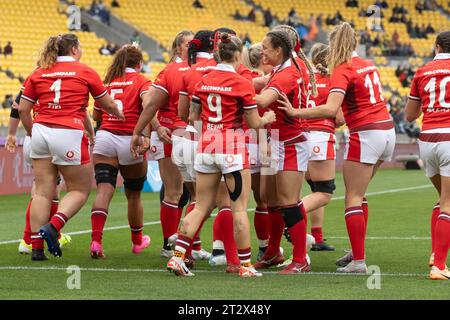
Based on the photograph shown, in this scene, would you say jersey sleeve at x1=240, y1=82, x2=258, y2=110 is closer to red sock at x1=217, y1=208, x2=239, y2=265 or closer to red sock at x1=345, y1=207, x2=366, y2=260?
red sock at x1=217, y1=208, x2=239, y2=265

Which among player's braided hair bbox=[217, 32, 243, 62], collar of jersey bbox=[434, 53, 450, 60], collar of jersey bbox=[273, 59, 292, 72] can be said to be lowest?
collar of jersey bbox=[273, 59, 292, 72]

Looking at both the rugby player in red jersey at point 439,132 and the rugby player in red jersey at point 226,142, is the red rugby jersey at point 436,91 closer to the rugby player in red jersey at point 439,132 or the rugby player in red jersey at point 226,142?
the rugby player in red jersey at point 439,132

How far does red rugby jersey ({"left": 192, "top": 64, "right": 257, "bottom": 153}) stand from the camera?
8.56 m

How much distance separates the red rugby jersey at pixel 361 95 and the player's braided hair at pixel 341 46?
5cm

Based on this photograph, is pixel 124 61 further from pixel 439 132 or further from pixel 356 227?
pixel 439 132

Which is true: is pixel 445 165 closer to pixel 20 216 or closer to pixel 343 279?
pixel 343 279

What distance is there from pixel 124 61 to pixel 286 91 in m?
2.30

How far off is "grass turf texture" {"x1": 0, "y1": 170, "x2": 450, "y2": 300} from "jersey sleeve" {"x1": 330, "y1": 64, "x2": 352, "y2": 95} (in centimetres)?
159

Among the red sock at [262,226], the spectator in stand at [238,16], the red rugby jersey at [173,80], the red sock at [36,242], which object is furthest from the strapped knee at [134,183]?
the spectator in stand at [238,16]

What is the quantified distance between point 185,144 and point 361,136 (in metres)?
1.70

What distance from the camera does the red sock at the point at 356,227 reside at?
29.6ft

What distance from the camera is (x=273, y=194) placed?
9.44 meters

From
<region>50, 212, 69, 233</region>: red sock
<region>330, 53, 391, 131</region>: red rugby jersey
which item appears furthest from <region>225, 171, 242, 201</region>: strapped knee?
<region>50, 212, 69, 233</region>: red sock
